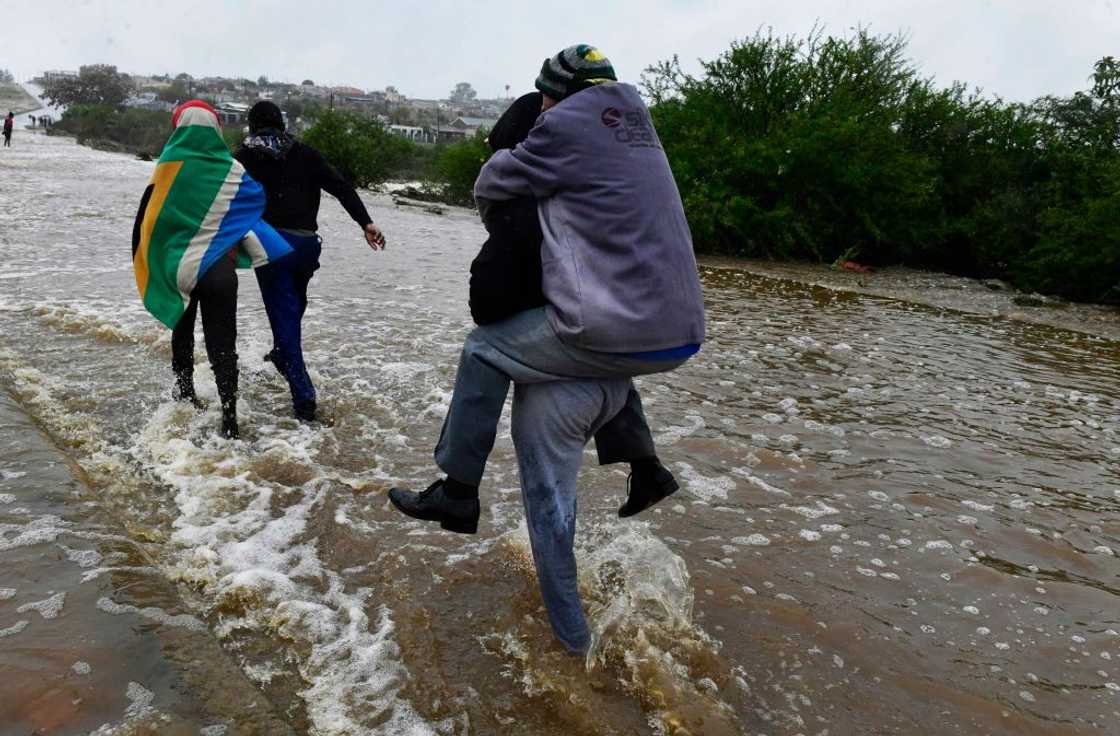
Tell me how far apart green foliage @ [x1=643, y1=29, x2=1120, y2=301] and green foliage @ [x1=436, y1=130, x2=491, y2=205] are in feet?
45.0

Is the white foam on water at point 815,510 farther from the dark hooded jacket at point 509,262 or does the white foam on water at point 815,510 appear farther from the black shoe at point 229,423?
the black shoe at point 229,423

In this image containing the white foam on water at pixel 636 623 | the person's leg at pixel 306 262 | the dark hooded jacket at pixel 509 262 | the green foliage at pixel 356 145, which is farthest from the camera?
the green foliage at pixel 356 145

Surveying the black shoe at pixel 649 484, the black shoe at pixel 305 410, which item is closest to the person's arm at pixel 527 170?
the black shoe at pixel 649 484

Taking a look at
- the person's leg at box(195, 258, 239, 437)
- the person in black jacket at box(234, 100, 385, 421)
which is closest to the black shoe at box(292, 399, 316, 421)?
the person in black jacket at box(234, 100, 385, 421)

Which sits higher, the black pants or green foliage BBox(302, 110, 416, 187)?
green foliage BBox(302, 110, 416, 187)

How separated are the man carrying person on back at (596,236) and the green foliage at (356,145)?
37147mm

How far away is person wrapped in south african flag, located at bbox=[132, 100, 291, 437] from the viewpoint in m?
4.47

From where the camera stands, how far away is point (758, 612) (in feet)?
10.6

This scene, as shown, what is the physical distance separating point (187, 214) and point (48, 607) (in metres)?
2.50

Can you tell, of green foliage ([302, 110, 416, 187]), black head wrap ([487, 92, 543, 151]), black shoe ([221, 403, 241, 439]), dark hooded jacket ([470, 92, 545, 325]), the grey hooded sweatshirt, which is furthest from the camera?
green foliage ([302, 110, 416, 187])

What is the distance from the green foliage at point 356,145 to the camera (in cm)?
3825

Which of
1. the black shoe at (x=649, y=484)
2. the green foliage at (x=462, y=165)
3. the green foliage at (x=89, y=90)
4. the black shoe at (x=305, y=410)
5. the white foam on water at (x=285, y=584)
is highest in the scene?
the green foliage at (x=89, y=90)

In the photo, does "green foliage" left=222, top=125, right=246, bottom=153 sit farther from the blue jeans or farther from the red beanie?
the blue jeans

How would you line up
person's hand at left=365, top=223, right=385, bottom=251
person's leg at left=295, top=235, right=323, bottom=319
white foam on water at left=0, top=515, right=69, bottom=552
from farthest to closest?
person's hand at left=365, top=223, right=385, bottom=251 → person's leg at left=295, top=235, right=323, bottom=319 → white foam on water at left=0, top=515, right=69, bottom=552
